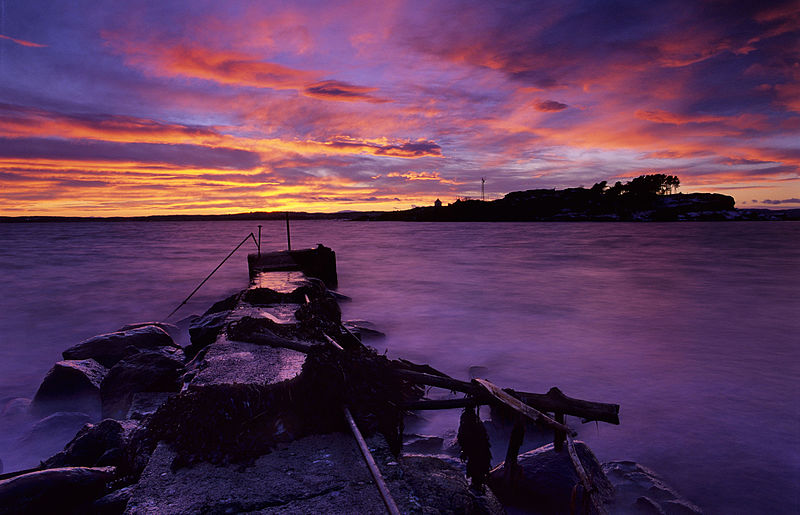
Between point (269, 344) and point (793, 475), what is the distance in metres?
7.11

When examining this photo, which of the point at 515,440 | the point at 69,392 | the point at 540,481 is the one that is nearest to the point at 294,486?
the point at 515,440

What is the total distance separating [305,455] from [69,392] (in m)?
6.23

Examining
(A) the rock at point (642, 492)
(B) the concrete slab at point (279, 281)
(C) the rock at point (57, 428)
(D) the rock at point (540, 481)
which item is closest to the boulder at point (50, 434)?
(C) the rock at point (57, 428)

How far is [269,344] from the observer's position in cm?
584

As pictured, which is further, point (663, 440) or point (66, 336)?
point (66, 336)

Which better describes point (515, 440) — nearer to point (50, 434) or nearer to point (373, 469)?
point (373, 469)

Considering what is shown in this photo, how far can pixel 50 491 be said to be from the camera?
359cm

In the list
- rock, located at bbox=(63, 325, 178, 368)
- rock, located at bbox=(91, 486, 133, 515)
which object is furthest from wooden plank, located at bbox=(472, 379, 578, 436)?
rock, located at bbox=(63, 325, 178, 368)

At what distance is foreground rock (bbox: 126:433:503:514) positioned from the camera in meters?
2.89

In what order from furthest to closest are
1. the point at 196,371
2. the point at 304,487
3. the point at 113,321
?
1. the point at 113,321
2. the point at 196,371
3. the point at 304,487

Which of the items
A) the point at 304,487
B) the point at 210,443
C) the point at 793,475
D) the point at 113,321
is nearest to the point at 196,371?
the point at 210,443

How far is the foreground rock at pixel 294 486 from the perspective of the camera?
2.89m

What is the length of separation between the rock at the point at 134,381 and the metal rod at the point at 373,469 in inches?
165

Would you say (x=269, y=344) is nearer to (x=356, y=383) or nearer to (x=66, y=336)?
(x=356, y=383)
